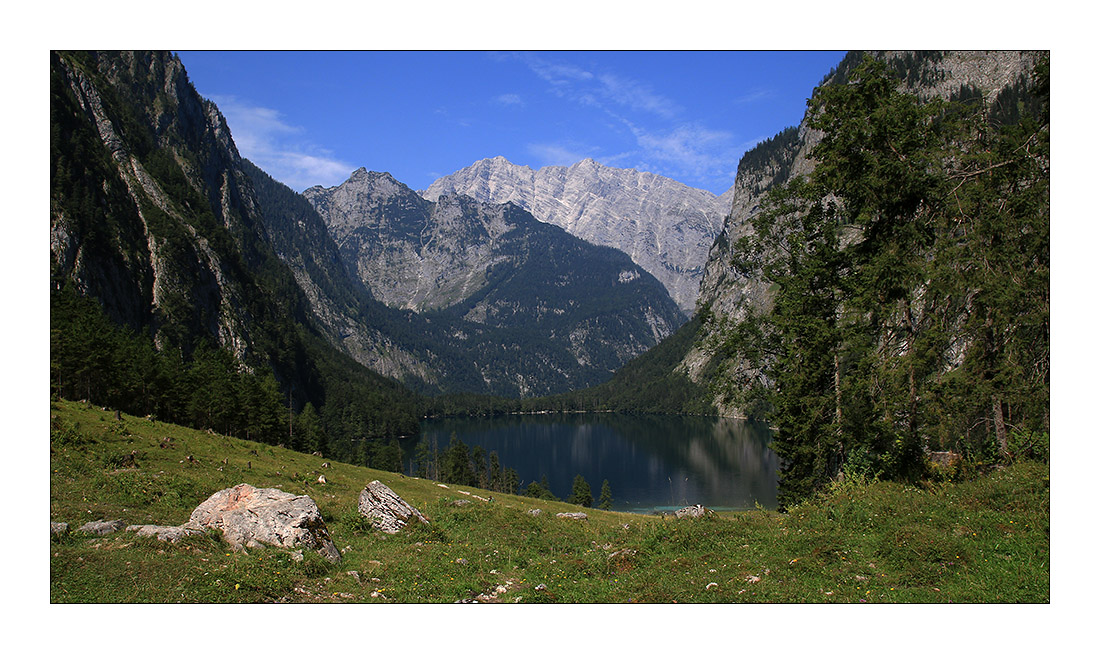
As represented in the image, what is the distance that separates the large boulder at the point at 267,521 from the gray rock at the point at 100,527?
59.4 inches

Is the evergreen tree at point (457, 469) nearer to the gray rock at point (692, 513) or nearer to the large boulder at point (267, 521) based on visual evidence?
the gray rock at point (692, 513)

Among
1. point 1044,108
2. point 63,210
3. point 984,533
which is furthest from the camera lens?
point 63,210

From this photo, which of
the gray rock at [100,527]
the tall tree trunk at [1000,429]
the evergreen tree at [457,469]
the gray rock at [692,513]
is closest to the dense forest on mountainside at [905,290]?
the tall tree trunk at [1000,429]

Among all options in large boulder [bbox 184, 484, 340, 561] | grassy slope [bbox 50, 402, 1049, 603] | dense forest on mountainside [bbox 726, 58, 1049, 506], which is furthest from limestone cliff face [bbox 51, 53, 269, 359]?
dense forest on mountainside [bbox 726, 58, 1049, 506]

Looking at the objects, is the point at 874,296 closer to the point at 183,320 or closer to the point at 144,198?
the point at 183,320

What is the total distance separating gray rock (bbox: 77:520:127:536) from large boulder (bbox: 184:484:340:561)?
1.51 m

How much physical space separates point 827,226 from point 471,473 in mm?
97543

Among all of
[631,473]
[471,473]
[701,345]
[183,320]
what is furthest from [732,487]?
[183,320]

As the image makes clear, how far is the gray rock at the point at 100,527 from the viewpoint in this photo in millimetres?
14367

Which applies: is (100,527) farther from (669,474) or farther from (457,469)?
(669,474)

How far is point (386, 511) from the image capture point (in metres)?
18.9

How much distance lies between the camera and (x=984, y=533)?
1314 cm

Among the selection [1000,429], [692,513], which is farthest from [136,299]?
[1000,429]

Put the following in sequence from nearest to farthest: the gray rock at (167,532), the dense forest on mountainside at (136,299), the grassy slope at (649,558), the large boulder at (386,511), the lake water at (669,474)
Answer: the grassy slope at (649,558) < the gray rock at (167,532) < the large boulder at (386,511) < the dense forest on mountainside at (136,299) < the lake water at (669,474)
